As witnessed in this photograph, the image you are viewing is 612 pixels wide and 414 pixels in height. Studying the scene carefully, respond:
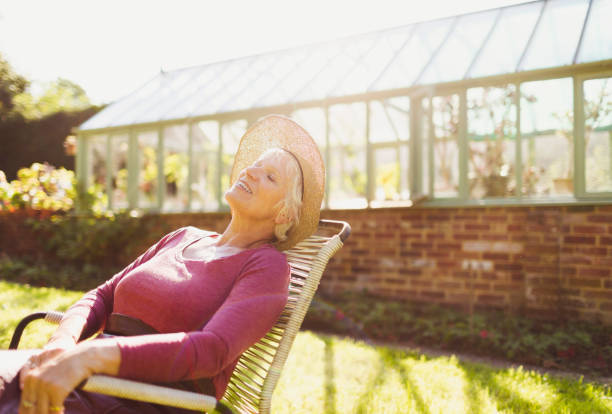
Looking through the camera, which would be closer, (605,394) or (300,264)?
(300,264)

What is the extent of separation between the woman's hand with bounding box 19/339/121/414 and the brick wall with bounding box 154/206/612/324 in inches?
173

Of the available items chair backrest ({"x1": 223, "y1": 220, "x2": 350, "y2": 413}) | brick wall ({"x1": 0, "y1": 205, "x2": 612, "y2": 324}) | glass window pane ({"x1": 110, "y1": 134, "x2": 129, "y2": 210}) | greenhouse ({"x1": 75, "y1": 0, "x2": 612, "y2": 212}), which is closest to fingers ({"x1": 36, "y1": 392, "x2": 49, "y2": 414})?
chair backrest ({"x1": 223, "y1": 220, "x2": 350, "y2": 413})

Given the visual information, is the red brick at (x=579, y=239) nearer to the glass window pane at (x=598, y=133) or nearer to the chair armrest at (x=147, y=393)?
the glass window pane at (x=598, y=133)

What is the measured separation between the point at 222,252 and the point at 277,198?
0.91 feet

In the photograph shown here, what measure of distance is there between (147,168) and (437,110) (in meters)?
5.30

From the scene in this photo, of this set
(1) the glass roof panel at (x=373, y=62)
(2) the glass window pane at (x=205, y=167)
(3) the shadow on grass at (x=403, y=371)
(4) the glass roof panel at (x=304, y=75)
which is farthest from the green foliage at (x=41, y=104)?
(3) the shadow on grass at (x=403, y=371)

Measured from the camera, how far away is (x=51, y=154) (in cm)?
1487

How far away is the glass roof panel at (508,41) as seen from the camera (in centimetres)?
549

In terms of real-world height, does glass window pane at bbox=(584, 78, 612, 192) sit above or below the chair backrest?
above

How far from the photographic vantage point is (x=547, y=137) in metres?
5.32

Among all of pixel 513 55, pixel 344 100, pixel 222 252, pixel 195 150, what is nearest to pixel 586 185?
pixel 513 55

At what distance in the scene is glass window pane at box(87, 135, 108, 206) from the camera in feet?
30.1

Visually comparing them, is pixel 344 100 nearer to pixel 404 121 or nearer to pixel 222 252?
pixel 404 121

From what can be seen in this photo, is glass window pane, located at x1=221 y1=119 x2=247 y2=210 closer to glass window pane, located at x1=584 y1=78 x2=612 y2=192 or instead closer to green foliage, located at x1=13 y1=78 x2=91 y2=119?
glass window pane, located at x1=584 y1=78 x2=612 y2=192
